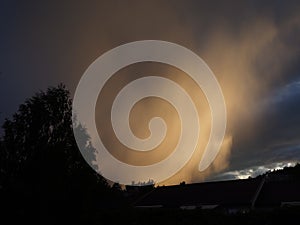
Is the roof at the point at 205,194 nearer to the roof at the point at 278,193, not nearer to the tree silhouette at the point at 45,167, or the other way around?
the roof at the point at 278,193

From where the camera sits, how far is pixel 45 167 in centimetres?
1430

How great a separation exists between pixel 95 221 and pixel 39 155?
5.31 meters

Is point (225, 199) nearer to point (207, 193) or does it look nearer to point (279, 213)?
point (207, 193)

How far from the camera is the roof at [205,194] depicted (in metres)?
42.8

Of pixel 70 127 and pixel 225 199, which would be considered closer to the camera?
pixel 70 127

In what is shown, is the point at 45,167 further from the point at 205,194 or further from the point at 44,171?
the point at 205,194

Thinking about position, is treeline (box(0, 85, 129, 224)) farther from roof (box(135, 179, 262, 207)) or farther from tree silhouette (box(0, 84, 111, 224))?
roof (box(135, 179, 262, 207))

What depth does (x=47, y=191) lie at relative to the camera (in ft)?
45.9

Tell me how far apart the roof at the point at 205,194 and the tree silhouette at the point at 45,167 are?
29.2m

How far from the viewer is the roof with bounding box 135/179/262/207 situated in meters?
42.8

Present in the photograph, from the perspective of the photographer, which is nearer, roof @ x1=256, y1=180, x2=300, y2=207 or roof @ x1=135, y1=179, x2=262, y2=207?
roof @ x1=256, y1=180, x2=300, y2=207

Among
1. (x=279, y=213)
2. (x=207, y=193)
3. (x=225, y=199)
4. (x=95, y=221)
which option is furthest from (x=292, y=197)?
(x=95, y=221)

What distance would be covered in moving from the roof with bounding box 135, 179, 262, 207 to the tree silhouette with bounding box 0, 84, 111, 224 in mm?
29158

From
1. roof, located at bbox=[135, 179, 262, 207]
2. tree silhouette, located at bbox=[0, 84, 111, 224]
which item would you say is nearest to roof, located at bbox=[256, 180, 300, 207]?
roof, located at bbox=[135, 179, 262, 207]
